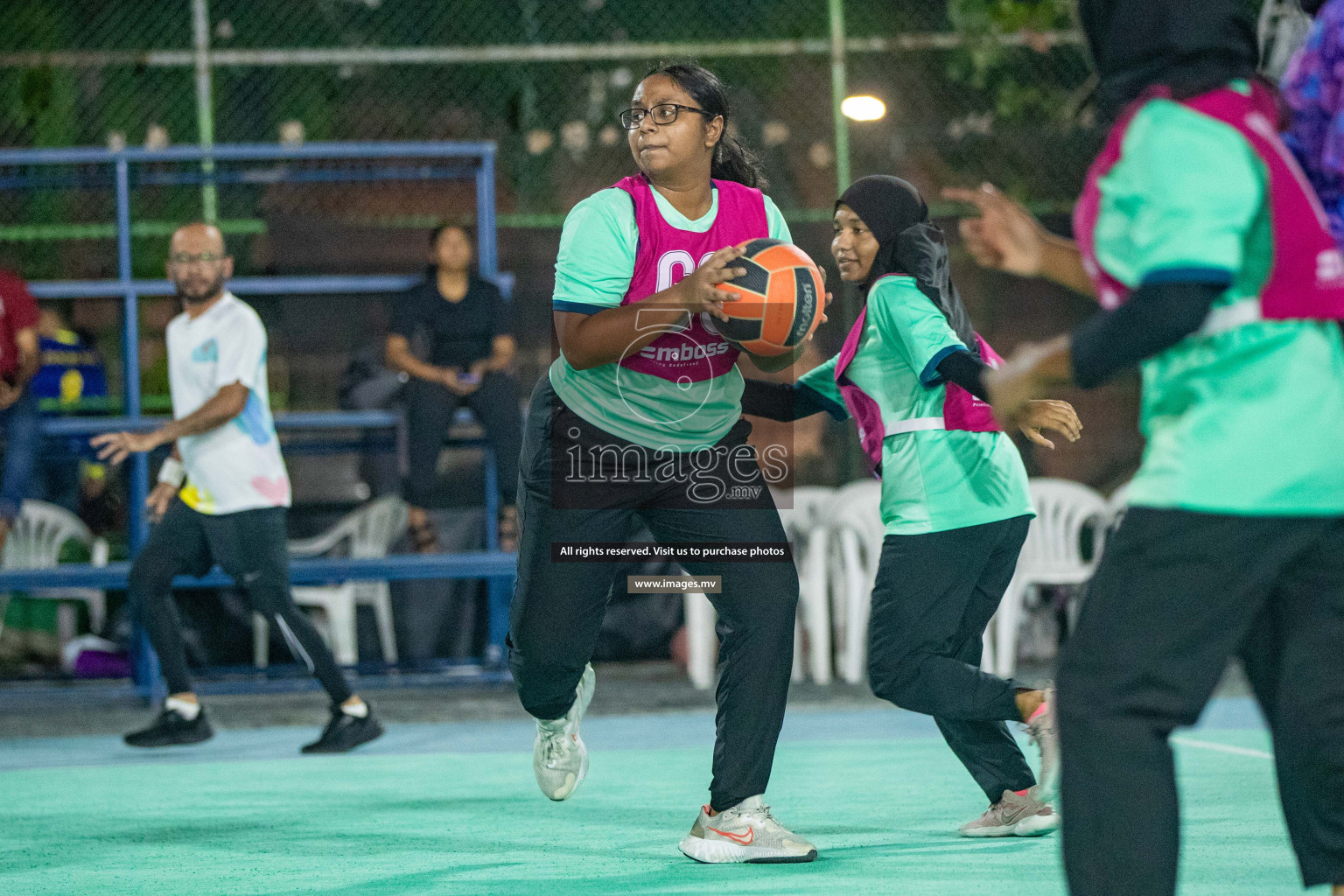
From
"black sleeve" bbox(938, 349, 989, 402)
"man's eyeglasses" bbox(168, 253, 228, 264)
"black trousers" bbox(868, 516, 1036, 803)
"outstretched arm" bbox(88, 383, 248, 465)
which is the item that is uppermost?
"man's eyeglasses" bbox(168, 253, 228, 264)

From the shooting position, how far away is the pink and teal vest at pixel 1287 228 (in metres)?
2.29

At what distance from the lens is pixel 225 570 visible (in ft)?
21.4

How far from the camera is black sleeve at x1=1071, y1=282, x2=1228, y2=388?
2197 millimetres

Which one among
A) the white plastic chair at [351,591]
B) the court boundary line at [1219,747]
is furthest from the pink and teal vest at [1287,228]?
the white plastic chair at [351,591]

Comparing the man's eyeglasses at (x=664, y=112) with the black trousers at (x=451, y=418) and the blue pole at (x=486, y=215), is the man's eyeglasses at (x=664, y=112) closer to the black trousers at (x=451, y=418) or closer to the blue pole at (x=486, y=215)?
the black trousers at (x=451, y=418)

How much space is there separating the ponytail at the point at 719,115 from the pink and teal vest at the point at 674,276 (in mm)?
274

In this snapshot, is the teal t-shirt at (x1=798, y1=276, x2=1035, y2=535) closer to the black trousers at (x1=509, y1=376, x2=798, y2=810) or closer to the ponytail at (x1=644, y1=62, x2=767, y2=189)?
the black trousers at (x1=509, y1=376, x2=798, y2=810)

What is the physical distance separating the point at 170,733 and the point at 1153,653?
17.9ft

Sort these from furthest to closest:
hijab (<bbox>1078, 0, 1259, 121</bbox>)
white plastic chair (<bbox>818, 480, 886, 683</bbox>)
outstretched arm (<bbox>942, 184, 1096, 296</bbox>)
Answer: white plastic chair (<bbox>818, 480, 886, 683</bbox>)
outstretched arm (<bbox>942, 184, 1096, 296</bbox>)
hijab (<bbox>1078, 0, 1259, 121</bbox>)

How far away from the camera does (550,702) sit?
420cm

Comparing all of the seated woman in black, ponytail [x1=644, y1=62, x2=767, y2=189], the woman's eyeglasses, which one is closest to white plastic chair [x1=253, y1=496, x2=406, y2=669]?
the seated woman in black

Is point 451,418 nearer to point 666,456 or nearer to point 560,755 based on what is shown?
point 560,755

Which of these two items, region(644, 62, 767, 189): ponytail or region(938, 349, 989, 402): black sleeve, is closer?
region(938, 349, 989, 402): black sleeve

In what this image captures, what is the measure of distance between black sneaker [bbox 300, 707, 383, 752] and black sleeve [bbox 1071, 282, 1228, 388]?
16.4 feet
